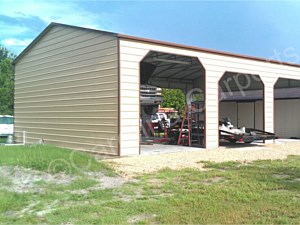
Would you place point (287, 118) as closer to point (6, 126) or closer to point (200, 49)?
point (200, 49)

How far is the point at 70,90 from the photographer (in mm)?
14570

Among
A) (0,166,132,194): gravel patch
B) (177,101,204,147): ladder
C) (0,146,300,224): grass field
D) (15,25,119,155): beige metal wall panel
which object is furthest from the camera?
(177,101,204,147): ladder

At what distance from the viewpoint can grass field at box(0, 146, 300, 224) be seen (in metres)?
5.05

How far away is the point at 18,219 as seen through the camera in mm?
5102

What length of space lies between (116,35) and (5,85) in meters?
30.0

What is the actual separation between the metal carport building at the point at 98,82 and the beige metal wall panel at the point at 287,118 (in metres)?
3.43

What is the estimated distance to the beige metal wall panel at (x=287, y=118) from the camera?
21969 mm

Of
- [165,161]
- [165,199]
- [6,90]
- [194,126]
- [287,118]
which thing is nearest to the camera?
[165,199]

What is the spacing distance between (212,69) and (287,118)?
951cm

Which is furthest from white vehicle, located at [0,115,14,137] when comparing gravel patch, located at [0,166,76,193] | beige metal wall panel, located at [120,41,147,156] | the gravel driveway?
A: gravel patch, located at [0,166,76,193]

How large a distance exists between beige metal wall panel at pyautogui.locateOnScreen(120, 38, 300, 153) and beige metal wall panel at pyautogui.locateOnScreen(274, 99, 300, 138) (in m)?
3.42

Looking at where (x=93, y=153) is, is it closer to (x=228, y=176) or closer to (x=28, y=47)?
(x=228, y=176)

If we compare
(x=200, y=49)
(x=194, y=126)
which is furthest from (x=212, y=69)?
(x=194, y=126)

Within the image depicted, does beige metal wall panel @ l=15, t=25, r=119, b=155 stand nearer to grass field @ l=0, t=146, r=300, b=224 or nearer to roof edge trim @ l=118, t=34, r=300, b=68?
roof edge trim @ l=118, t=34, r=300, b=68
